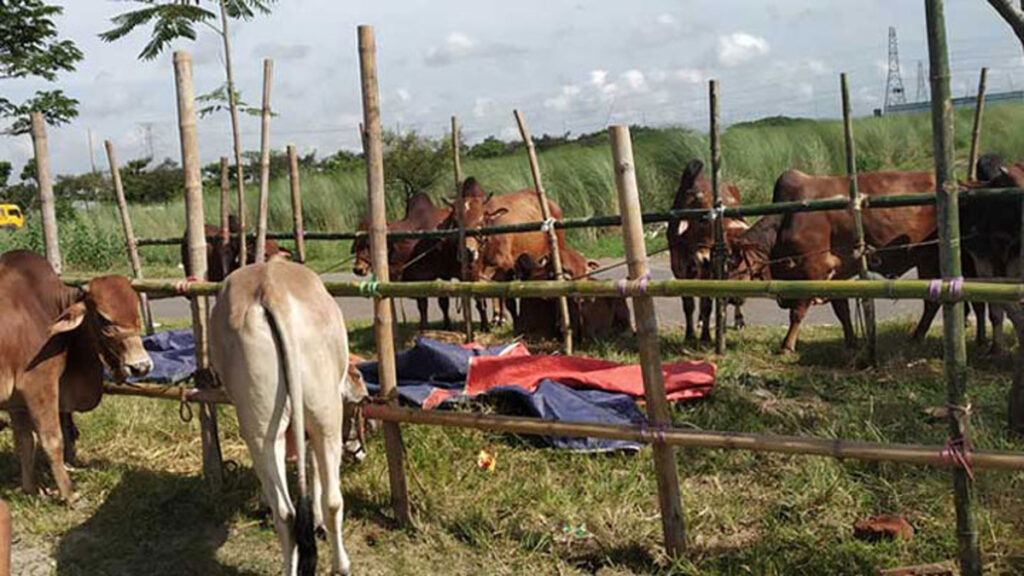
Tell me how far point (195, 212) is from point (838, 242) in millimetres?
5600

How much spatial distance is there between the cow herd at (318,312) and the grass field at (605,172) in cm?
791

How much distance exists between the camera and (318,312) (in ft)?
12.3

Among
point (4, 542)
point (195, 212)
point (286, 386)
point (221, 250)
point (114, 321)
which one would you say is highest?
Answer: point (195, 212)

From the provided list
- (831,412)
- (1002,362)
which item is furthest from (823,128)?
(831,412)

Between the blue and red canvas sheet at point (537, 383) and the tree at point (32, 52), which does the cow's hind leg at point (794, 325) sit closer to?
the blue and red canvas sheet at point (537, 383)

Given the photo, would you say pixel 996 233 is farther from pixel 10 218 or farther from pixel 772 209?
pixel 10 218

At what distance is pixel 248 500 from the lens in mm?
5008

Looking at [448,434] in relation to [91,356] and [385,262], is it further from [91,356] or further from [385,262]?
[91,356]

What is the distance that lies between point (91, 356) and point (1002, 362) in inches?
255

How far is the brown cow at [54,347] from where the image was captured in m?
5.06

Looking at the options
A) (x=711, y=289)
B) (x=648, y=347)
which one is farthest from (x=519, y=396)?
(x=711, y=289)

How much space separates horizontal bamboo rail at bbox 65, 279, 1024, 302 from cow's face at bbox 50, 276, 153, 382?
1.43 feet

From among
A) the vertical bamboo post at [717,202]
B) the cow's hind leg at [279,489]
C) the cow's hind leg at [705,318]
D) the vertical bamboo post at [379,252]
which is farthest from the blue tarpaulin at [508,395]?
the cow's hind leg at [705,318]

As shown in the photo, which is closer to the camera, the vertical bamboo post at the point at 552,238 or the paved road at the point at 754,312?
the vertical bamboo post at the point at 552,238
